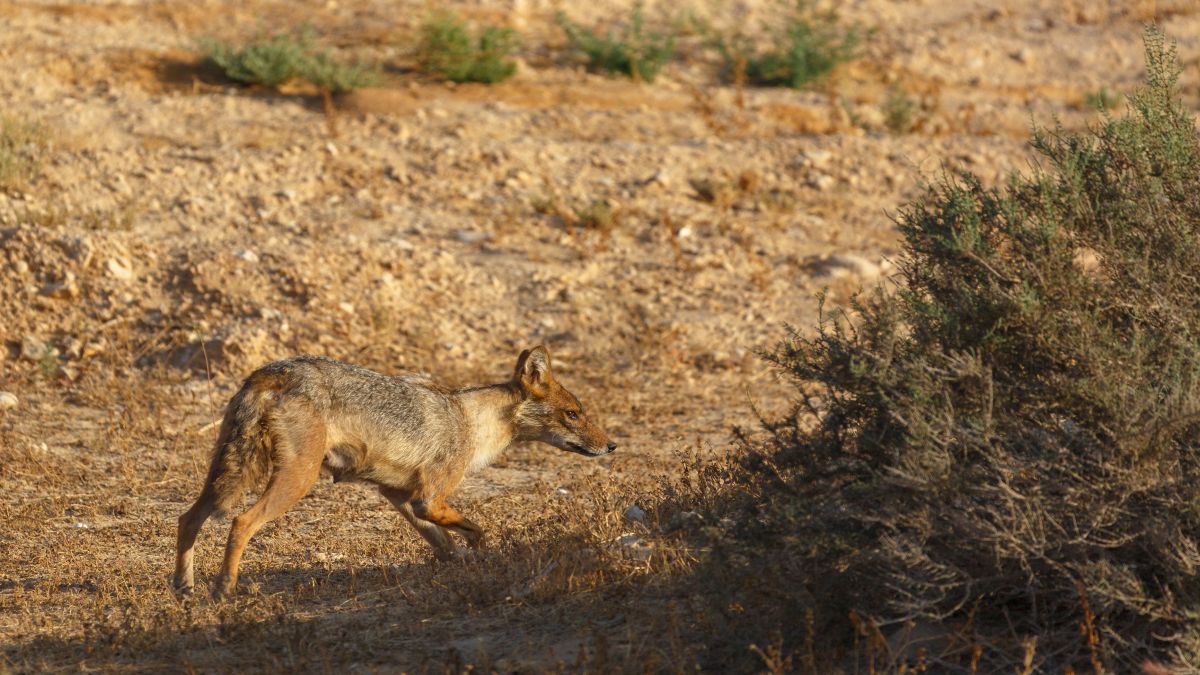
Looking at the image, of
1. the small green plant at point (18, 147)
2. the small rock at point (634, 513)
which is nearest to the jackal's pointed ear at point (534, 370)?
the small rock at point (634, 513)

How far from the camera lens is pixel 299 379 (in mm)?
7512

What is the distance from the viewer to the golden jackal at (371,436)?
7297 millimetres

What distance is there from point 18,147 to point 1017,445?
11536mm

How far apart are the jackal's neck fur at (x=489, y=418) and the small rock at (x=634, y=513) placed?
0.98m

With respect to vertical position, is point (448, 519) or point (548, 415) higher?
point (548, 415)

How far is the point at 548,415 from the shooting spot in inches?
342

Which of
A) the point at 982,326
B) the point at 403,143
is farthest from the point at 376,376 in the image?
the point at 403,143

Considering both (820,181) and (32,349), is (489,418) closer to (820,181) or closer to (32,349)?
(32,349)

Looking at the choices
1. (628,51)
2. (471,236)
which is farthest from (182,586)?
(628,51)

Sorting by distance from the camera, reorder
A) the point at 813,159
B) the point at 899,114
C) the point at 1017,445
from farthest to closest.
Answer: the point at 899,114
the point at 813,159
the point at 1017,445

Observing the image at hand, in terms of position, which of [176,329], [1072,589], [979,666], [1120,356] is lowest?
[176,329]

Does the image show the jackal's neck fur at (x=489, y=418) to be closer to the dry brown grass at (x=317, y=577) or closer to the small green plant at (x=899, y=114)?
the dry brown grass at (x=317, y=577)

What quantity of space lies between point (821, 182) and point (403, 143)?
4.96m

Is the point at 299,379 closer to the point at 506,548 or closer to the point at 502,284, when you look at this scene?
the point at 506,548
